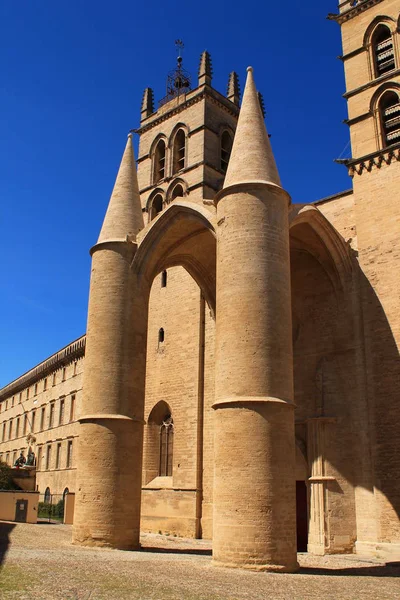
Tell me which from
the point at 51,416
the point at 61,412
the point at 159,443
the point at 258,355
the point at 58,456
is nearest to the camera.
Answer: the point at 258,355

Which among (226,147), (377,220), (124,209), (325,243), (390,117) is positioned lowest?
(325,243)

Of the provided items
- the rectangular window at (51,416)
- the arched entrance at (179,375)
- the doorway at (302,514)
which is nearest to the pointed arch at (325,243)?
the arched entrance at (179,375)

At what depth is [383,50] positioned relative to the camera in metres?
17.5

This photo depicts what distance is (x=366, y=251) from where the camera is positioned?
15484 mm

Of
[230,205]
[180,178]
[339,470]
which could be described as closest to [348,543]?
[339,470]

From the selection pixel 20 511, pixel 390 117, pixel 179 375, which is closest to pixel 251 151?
pixel 390 117

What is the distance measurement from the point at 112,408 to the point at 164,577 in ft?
18.2

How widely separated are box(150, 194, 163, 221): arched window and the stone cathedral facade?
343 centimetres

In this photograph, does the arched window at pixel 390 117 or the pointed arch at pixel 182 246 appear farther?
the arched window at pixel 390 117

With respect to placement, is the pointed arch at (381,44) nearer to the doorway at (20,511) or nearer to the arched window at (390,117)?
the arched window at (390,117)

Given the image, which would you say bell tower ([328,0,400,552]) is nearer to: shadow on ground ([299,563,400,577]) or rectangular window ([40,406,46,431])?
shadow on ground ([299,563,400,577])

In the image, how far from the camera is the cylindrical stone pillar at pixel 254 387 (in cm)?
1077

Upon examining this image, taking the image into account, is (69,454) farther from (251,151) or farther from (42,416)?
(251,151)

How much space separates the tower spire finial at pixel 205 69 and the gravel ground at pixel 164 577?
56.7 ft
